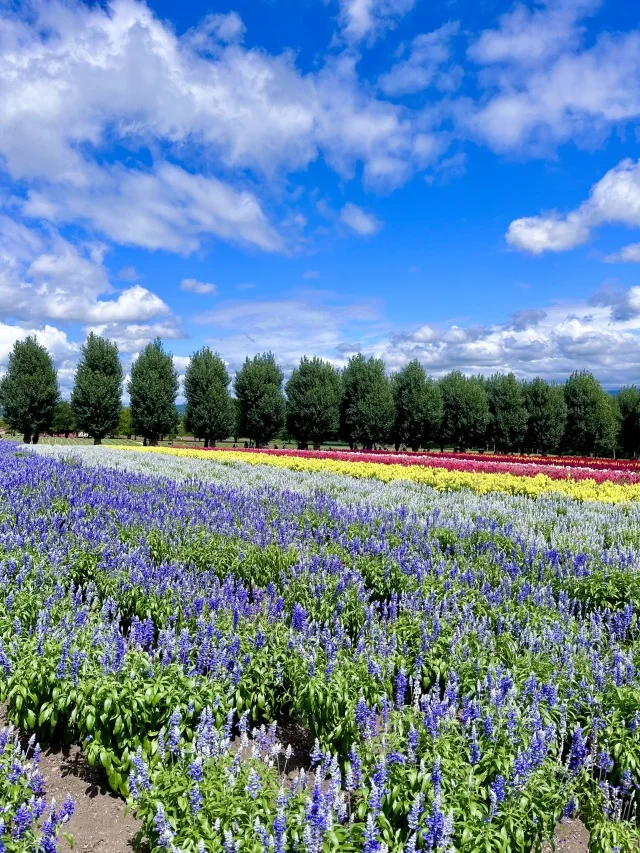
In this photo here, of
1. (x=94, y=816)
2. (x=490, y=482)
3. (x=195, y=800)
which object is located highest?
(x=490, y=482)

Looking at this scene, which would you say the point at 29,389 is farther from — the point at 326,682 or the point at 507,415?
the point at 326,682

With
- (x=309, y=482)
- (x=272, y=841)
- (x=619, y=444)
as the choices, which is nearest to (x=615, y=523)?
(x=309, y=482)

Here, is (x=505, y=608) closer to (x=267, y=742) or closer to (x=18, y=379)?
(x=267, y=742)

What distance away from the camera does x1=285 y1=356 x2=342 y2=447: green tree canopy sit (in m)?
53.4

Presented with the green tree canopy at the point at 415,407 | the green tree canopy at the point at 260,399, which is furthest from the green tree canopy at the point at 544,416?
the green tree canopy at the point at 260,399

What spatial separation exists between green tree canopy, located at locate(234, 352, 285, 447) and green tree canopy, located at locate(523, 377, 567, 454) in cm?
2847

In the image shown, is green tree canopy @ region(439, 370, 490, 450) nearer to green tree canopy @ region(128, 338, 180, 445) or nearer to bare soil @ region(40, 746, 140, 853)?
green tree canopy @ region(128, 338, 180, 445)

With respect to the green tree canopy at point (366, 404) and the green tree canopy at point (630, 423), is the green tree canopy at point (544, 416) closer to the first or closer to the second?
the green tree canopy at point (630, 423)

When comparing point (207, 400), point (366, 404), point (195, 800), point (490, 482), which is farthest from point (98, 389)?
point (195, 800)

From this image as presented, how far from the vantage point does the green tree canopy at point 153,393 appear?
51156mm

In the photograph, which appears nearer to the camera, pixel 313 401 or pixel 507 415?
pixel 313 401

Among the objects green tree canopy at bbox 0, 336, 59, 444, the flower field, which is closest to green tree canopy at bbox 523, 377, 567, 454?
green tree canopy at bbox 0, 336, 59, 444

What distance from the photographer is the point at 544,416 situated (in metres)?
59.6

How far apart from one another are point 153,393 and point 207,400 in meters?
5.10
